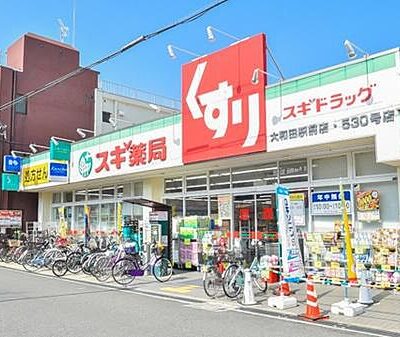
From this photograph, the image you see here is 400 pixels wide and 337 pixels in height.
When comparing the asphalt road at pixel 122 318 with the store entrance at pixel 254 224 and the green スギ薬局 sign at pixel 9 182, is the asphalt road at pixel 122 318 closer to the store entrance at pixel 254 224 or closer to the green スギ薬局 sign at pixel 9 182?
the store entrance at pixel 254 224

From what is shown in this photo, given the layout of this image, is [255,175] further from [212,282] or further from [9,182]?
[9,182]

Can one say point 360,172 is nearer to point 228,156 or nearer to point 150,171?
point 228,156

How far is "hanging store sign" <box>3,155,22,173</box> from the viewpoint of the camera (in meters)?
25.3

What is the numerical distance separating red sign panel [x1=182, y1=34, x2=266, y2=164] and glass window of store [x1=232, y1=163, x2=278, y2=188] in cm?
164

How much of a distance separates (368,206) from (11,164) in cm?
1971

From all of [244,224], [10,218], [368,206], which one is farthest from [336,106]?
[10,218]

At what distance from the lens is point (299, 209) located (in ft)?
44.7

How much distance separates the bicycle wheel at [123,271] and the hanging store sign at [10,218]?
43.8ft

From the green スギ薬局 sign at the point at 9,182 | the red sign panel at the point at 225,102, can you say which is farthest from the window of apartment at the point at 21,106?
the red sign panel at the point at 225,102

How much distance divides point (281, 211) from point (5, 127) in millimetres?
21350

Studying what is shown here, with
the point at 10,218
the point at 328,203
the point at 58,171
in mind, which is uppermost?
the point at 58,171

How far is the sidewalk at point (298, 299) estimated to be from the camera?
26.3ft

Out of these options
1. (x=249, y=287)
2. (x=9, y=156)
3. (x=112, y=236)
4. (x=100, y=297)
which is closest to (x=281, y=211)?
(x=249, y=287)

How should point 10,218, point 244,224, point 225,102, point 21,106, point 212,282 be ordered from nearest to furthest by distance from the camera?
point 212,282 → point 225,102 → point 244,224 → point 10,218 → point 21,106
